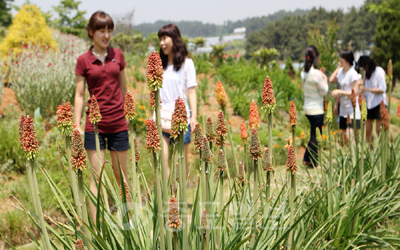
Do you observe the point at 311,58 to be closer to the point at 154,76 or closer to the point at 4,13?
the point at 154,76

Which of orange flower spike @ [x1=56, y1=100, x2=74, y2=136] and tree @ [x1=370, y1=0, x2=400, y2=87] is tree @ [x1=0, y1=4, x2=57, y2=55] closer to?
orange flower spike @ [x1=56, y1=100, x2=74, y2=136]

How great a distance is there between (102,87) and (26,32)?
926 centimetres

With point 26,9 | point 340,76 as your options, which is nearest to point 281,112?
point 340,76

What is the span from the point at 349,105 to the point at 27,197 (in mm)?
4648

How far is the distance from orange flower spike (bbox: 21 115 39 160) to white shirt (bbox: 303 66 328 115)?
4.60 metres

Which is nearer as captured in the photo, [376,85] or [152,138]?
[152,138]

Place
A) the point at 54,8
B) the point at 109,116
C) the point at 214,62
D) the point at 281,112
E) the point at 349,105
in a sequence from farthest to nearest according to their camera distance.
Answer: the point at 54,8, the point at 214,62, the point at 281,112, the point at 349,105, the point at 109,116

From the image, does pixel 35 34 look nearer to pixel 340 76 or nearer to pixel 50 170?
pixel 50 170

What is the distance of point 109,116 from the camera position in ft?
10.8

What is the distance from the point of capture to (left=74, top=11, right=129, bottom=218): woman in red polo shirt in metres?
3.19

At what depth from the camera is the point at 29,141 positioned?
4.26 ft

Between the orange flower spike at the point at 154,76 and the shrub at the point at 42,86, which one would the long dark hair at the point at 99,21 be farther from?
the shrub at the point at 42,86

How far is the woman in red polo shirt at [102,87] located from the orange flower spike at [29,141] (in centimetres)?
186

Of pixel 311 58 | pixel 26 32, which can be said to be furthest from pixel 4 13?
pixel 311 58
